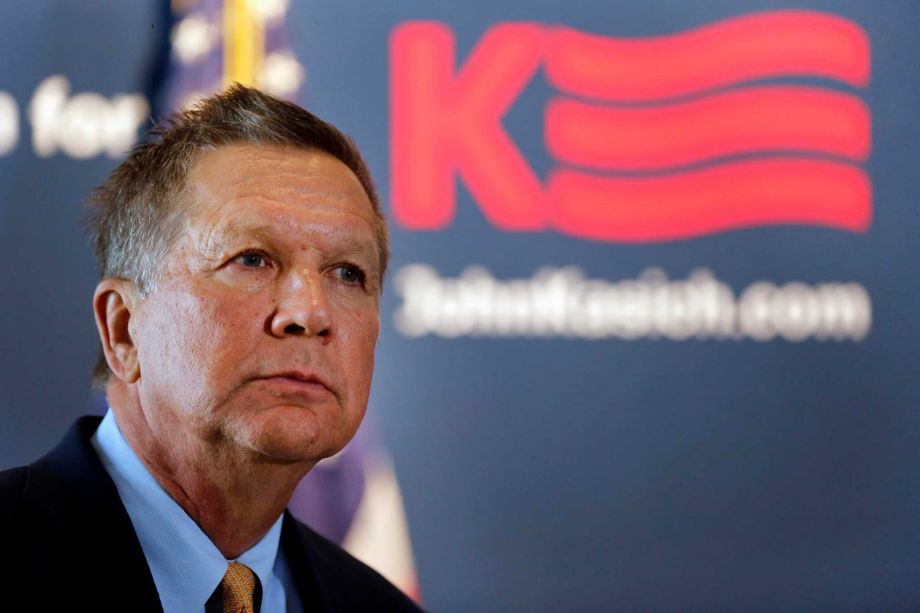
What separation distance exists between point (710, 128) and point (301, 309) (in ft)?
5.48

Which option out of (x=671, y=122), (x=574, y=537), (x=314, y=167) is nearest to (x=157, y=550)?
(x=314, y=167)

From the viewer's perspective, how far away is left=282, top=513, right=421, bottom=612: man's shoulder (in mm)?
1525

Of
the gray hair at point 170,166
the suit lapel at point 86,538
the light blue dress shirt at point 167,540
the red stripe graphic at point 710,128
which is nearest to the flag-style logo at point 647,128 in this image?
the red stripe graphic at point 710,128

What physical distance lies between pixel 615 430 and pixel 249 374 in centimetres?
143

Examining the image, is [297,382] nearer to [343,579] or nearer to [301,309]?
[301,309]

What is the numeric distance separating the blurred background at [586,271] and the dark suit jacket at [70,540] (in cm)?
110

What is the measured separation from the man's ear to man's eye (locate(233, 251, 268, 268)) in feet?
0.57

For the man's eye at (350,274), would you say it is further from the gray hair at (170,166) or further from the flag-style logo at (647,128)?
the flag-style logo at (647,128)

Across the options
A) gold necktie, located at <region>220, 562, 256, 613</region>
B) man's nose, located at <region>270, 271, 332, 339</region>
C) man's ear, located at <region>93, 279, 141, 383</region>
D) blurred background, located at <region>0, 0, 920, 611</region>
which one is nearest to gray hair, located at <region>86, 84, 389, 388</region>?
man's ear, located at <region>93, 279, 141, 383</region>

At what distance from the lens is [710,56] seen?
2.62 metres

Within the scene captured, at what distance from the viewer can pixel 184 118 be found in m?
1.50

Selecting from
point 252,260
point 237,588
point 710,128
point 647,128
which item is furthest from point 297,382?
point 710,128

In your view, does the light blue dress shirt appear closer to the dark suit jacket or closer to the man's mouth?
the dark suit jacket

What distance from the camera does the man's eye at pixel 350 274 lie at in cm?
142
